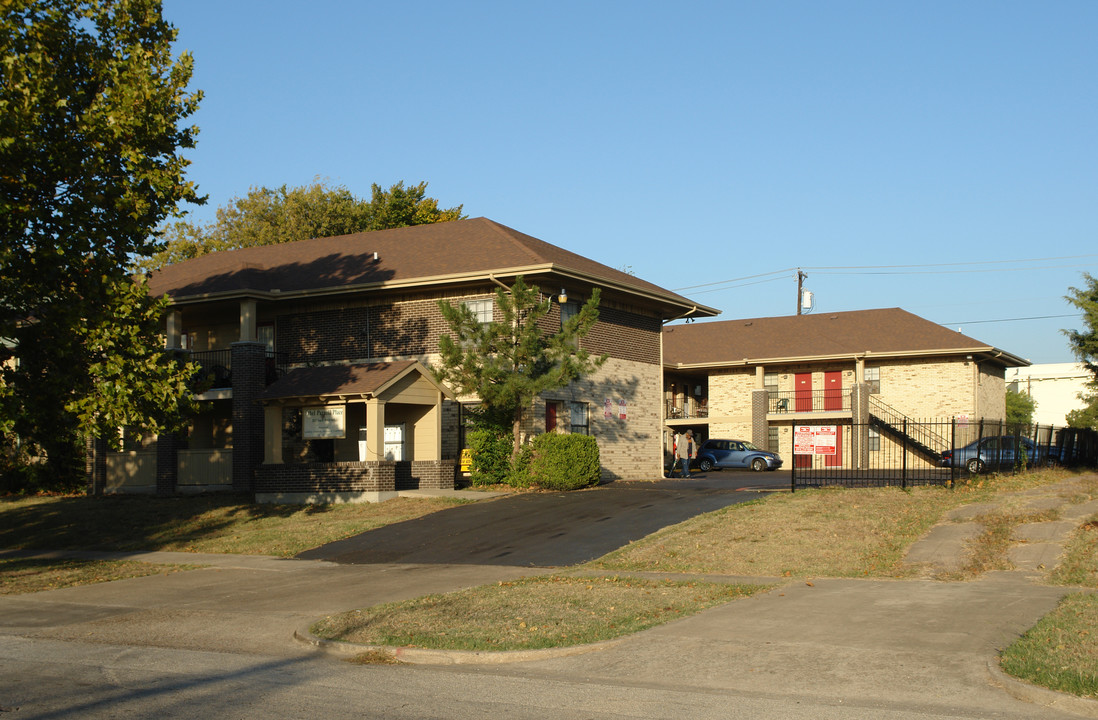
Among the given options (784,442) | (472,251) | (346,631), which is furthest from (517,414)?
(784,442)

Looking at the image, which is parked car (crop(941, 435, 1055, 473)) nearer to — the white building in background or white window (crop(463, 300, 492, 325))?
white window (crop(463, 300, 492, 325))

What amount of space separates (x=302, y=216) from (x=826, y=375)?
27.8 metres

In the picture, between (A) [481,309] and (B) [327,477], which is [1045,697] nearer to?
(B) [327,477]

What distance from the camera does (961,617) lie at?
1051 centimetres

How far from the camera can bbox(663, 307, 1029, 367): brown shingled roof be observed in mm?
41250

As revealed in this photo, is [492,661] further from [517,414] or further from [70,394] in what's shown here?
[517,414]

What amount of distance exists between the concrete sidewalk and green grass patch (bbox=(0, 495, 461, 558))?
131 inches

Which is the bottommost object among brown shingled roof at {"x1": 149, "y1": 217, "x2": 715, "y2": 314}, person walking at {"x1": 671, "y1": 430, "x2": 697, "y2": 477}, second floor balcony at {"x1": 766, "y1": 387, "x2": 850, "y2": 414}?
person walking at {"x1": 671, "y1": 430, "x2": 697, "y2": 477}

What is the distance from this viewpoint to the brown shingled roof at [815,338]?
41.2 metres

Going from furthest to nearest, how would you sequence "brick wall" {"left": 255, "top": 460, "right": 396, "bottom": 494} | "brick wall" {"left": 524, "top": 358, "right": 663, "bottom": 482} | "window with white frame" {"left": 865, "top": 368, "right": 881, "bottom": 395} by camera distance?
"window with white frame" {"left": 865, "top": 368, "right": 881, "bottom": 395} < "brick wall" {"left": 524, "top": 358, "right": 663, "bottom": 482} < "brick wall" {"left": 255, "top": 460, "right": 396, "bottom": 494}

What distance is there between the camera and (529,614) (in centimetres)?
1103

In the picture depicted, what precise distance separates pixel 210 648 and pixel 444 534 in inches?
353

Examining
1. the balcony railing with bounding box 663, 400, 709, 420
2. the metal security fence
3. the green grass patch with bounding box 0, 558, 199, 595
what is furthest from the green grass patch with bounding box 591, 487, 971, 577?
the balcony railing with bounding box 663, 400, 709, 420

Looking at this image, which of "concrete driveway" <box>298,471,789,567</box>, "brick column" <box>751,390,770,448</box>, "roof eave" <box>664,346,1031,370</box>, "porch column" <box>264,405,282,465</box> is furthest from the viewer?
"brick column" <box>751,390,770,448</box>
